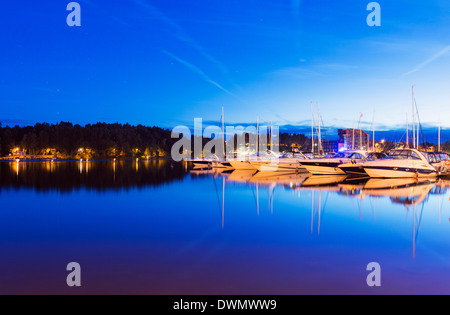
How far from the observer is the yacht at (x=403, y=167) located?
31.6 m

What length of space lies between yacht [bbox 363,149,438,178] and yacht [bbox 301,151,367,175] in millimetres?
2851

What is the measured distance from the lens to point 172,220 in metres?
14.2

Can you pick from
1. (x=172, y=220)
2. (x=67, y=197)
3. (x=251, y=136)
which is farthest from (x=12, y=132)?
(x=172, y=220)

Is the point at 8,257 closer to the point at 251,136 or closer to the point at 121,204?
the point at 121,204

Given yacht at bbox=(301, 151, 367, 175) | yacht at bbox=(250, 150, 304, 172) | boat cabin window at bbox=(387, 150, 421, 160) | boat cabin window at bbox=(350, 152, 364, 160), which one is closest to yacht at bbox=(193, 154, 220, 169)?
yacht at bbox=(250, 150, 304, 172)

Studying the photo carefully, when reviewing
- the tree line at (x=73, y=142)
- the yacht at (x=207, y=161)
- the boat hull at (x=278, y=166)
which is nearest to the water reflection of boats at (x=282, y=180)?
the boat hull at (x=278, y=166)

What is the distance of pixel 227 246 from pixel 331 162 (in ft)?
91.5

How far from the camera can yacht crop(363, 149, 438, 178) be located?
31641mm

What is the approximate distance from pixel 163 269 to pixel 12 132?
480ft

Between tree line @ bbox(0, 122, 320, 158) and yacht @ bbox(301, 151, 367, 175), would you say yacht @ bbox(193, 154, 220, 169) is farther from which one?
tree line @ bbox(0, 122, 320, 158)

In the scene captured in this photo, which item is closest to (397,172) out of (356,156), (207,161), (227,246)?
(356,156)

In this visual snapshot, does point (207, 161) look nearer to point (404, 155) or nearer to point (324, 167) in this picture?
point (324, 167)

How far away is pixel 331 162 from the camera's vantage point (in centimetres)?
3562
